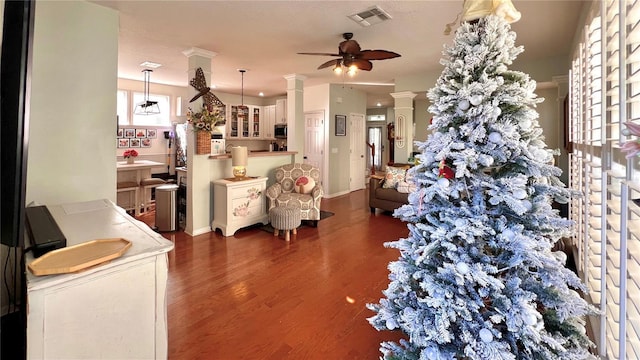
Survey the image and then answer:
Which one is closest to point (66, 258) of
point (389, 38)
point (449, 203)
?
point (449, 203)

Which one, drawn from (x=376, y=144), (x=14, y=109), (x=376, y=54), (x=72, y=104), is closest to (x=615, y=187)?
(x=14, y=109)

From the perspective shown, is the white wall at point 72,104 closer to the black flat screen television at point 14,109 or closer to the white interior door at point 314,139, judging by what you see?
the black flat screen television at point 14,109

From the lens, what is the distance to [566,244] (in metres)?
3.55

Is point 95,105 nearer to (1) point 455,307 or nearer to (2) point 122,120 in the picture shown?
(1) point 455,307

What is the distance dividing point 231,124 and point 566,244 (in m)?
6.99

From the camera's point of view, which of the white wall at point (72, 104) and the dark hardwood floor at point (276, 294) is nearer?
the dark hardwood floor at point (276, 294)

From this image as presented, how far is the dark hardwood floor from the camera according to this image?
6.56 feet

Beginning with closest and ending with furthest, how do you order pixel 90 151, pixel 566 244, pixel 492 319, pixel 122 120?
pixel 492 319 → pixel 90 151 → pixel 566 244 → pixel 122 120

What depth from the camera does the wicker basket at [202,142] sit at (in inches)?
170

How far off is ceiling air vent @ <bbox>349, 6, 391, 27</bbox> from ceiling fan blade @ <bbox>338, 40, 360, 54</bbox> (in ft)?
0.74

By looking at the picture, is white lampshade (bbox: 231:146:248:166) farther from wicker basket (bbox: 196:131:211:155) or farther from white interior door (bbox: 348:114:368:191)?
white interior door (bbox: 348:114:368:191)

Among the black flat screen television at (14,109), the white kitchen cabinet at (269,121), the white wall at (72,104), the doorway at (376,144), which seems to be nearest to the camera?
the black flat screen television at (14,109)

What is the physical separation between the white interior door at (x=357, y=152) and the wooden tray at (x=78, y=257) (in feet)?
22.6

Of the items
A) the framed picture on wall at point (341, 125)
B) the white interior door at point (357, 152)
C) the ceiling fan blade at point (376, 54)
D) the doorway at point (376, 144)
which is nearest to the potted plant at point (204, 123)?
the ceiling fan blade at point (376, 54)
